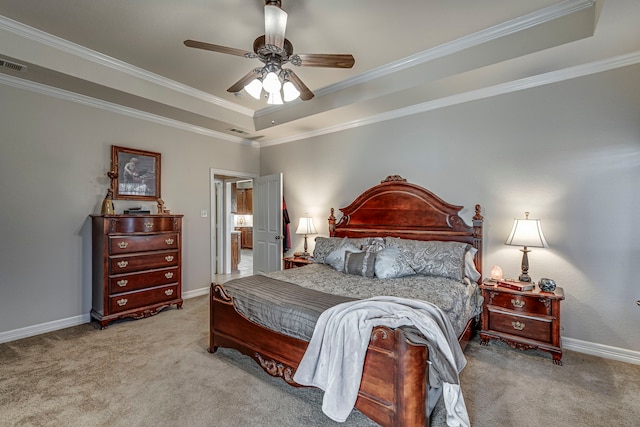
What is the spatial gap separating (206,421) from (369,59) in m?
3.50

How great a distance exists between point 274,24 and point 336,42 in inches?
41.6

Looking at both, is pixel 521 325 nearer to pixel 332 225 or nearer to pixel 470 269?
pixel 470 269

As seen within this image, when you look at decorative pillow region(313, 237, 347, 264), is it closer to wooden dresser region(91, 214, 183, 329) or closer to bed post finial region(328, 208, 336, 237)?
bed post finial region(328, 208, 336, 237)

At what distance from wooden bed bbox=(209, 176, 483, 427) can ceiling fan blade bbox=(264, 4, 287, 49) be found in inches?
80.5

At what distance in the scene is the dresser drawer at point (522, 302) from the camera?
8.94 ft

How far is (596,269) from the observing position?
9.31ft

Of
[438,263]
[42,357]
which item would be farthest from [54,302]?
[438,263]

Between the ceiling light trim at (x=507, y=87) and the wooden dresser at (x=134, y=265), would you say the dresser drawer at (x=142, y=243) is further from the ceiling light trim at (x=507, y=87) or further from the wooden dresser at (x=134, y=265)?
the ceiling light trim at (x=507, y=87)

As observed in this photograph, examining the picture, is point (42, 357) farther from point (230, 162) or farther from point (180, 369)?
point (230, 162)

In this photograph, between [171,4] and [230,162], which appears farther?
[230,162]

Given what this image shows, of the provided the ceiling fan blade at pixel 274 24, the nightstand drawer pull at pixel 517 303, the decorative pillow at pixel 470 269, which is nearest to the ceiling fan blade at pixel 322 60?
the ceiling fan blade at pixel 274 24

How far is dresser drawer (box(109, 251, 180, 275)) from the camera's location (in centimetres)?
353

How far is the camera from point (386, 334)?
5.59ft

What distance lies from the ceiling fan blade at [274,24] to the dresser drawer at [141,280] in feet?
10.3
